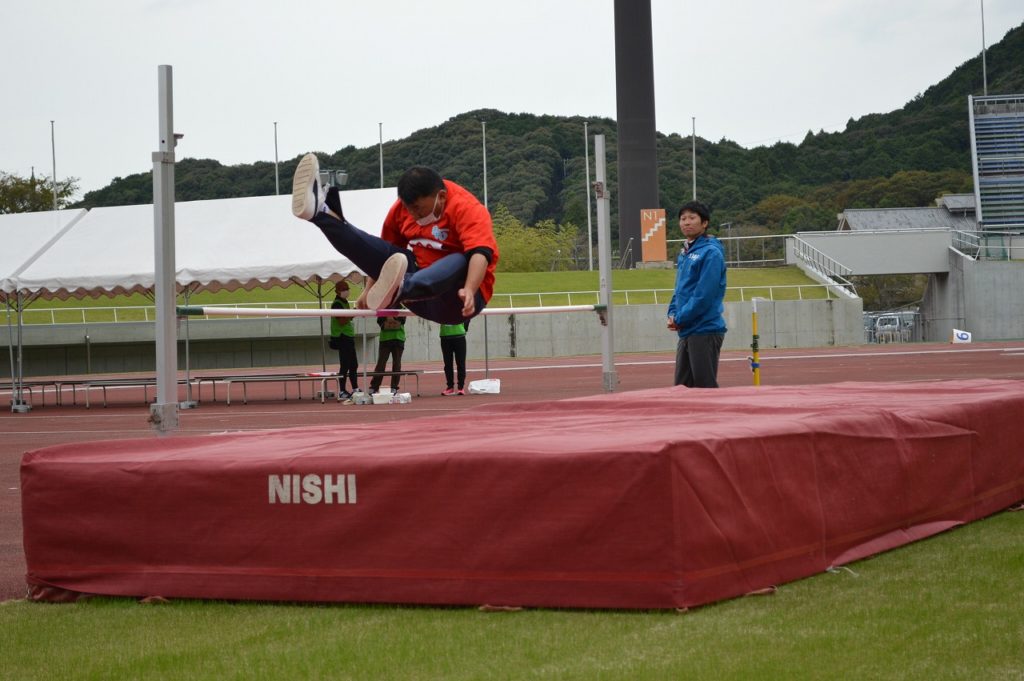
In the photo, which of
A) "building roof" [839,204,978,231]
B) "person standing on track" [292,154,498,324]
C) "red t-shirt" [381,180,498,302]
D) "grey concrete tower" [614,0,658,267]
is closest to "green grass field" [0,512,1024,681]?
"person standing on track" [292,154,498,324]

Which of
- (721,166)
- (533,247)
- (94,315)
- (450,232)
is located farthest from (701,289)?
(721,166)

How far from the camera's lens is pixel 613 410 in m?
5.55

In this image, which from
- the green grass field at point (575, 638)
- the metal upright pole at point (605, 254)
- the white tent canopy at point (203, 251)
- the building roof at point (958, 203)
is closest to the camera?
the green grass field at point (575, 638)

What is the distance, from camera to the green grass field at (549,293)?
3631 centimetres

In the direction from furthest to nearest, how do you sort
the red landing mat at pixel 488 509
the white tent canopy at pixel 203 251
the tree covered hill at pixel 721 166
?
the tree covered hill at pixel 721 166, the white tent canopy at pixel 203 251, the red landing mat at pixel 488 509

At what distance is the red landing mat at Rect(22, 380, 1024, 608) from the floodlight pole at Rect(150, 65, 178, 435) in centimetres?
137

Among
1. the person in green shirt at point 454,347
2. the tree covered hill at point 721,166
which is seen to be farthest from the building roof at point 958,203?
the person in green shirt at point 454,347

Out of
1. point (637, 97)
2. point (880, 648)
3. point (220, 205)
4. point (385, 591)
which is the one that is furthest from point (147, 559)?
point (637, 97)

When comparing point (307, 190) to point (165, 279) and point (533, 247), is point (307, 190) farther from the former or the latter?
point (533, 247)

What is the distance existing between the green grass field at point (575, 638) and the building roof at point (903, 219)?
5861 centimetres

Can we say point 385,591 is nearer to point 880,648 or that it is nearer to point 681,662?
point 681,662

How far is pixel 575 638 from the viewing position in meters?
3.14

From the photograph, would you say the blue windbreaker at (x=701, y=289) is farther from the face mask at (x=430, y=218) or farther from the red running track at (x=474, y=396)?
the red running track at (x=474, y=396)

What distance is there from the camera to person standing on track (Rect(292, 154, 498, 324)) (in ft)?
18.8
